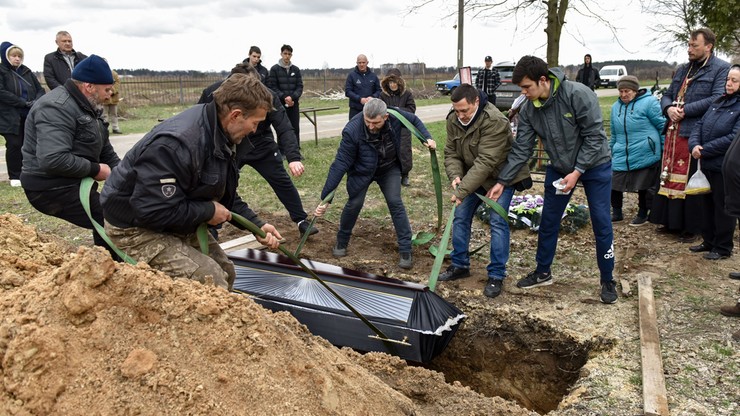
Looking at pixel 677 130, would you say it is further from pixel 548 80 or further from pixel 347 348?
pixel 347 348

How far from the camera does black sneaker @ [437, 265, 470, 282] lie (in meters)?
5.50

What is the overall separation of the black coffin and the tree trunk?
9.74 m

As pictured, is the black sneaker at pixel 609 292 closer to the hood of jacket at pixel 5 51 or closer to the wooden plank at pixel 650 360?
the wooden plank at pixel 650 360

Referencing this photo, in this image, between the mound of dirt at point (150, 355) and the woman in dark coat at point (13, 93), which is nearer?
the mound of dirt at point (150, 355)

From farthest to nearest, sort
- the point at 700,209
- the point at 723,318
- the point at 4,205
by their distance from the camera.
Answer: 1. the point at 4,205
2. the point at 700,209
3. the point at 723,318

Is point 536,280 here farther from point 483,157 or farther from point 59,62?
point 59,62

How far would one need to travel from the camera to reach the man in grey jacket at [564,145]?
4582 mm

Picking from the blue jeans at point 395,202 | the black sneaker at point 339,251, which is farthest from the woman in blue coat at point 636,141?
the black sneaker at point 339,251

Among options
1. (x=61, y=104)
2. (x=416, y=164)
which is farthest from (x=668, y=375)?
(x=416, y=164)

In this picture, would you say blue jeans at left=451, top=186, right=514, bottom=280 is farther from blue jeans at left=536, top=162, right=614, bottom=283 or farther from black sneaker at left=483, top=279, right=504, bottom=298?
blue jeans at left=536, top=162, right=614, bottom=283

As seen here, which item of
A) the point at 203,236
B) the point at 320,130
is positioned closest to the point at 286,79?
the point at 320,130

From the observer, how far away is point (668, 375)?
12.2 ft

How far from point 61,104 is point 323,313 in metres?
2.33

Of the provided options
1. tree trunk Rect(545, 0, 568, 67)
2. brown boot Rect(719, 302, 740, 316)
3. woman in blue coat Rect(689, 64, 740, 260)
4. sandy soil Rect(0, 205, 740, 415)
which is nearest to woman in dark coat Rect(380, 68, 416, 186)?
sandy soil Rect(0, 205, 740, 415)
